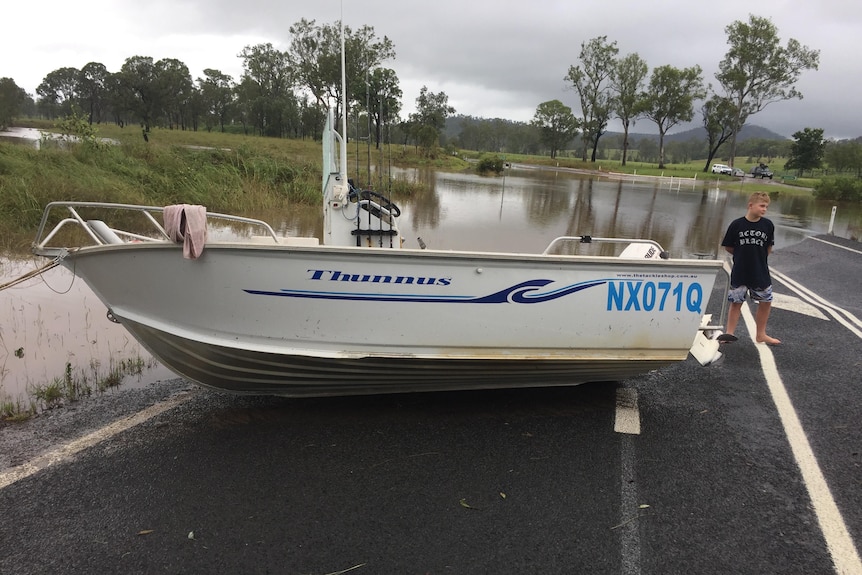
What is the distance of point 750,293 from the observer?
5.45 metres

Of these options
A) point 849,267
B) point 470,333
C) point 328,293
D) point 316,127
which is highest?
point 316,127

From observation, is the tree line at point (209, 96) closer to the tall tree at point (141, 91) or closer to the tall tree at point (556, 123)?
the tall tree at point (141, 91)

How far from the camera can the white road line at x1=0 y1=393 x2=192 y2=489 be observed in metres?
2.96

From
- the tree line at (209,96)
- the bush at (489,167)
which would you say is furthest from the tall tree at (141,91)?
the bush at (489,167)

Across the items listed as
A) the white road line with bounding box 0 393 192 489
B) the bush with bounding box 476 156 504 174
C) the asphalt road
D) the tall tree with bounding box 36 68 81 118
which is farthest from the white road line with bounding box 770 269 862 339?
the tall tree with bounding box 36 68 81 118

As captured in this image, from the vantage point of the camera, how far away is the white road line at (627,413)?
3686 millimetres

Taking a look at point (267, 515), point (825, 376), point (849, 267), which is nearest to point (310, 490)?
point (267, 515)

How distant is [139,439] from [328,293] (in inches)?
62.9

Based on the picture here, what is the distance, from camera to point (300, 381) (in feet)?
11.8

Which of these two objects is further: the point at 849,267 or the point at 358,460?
the point at 849,267

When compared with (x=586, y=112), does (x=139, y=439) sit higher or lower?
lower

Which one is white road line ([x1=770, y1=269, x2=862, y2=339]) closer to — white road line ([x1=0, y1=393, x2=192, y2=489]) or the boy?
the boy

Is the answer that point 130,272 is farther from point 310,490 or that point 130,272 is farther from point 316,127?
point 316,127

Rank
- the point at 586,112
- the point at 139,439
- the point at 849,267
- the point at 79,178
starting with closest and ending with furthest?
the point at 139,439, the point at 849,267, the point at 79,178, the point at 586,112
